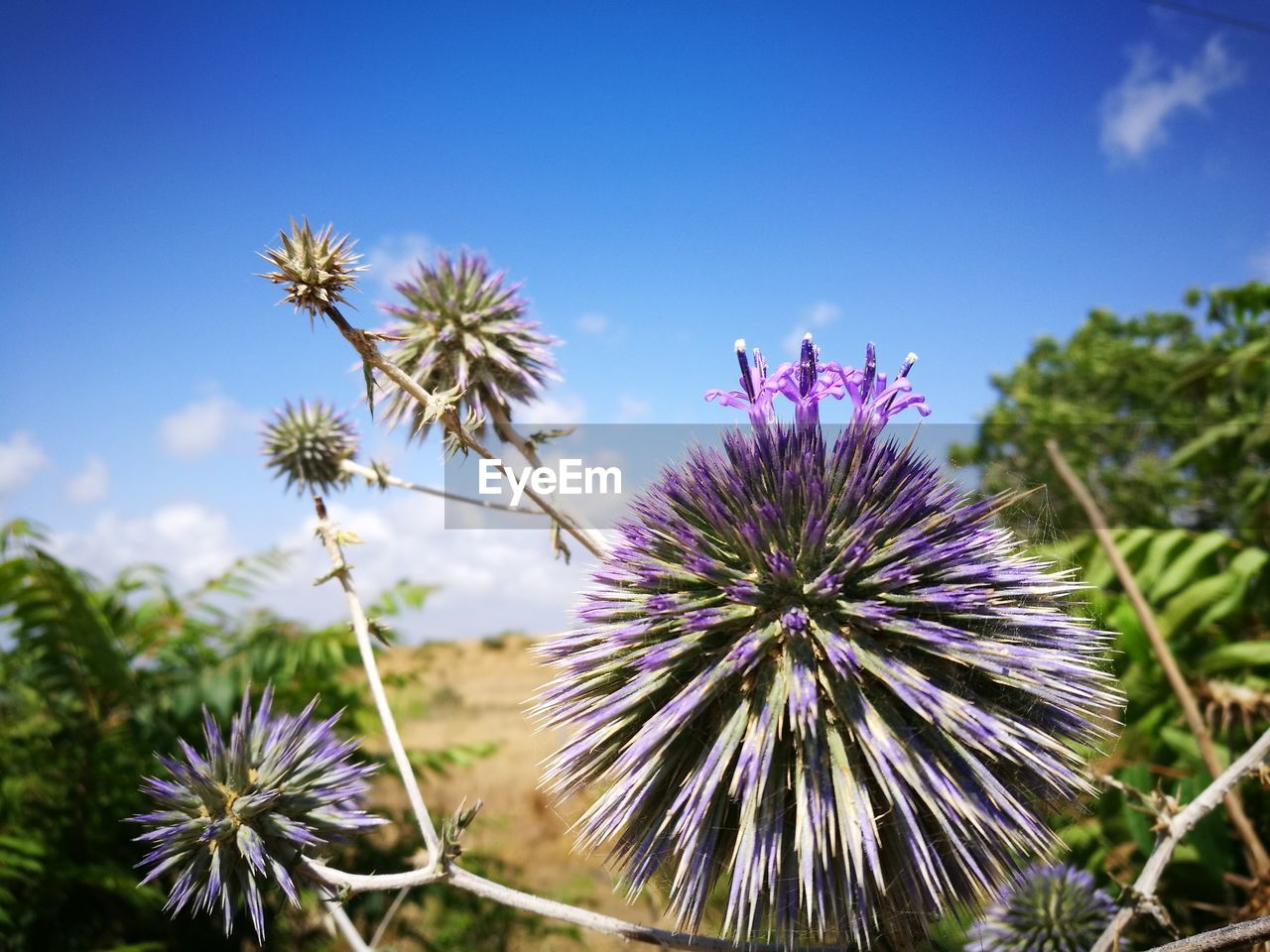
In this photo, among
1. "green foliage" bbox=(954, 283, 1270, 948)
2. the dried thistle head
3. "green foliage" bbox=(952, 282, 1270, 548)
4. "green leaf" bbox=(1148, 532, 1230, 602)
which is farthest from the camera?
"green foliage" bbox=(952, 282, 1270, 548)

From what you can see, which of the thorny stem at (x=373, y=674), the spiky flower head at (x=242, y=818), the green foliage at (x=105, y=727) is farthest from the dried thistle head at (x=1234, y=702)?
the green foliage at (x=105, y=727)

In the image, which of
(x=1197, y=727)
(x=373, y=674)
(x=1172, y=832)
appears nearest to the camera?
(x=1172, y=832)

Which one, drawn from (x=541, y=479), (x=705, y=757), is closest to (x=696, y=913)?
(x=705, y=757)

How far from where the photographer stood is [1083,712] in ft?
4.83

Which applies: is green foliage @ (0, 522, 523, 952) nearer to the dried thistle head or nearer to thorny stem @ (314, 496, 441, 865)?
thorny stem @ (314, 496, 441, 865)

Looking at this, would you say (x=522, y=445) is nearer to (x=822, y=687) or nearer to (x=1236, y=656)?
(x=822, y=687)

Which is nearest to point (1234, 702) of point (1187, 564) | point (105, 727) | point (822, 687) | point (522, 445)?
point (1187, 564)

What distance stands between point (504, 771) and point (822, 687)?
560 inches

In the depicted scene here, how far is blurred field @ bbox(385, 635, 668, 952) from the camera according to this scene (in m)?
6.64

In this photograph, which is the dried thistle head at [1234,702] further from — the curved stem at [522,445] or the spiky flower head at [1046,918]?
the curved stem at [522,445]

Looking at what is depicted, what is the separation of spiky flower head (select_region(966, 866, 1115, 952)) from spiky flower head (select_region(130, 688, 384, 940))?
166 centimetres

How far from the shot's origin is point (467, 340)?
8.44 feet

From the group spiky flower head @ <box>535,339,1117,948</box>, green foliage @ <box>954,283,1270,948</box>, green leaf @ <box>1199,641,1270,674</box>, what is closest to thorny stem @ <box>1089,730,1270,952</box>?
green foliage @ <box>954,283,1270,948</box>

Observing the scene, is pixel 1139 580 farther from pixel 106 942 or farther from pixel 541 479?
pixel 106 942
